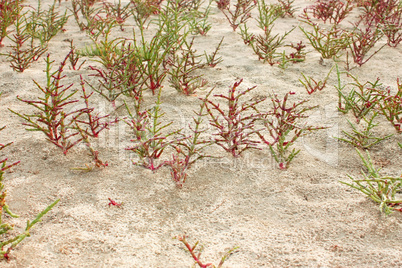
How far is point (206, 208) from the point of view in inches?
67.5

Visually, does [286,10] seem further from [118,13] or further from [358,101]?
[358,101]

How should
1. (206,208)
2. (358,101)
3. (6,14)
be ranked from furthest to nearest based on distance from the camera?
(6,14) < (358,101) < (206,208)

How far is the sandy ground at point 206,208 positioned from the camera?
58.0 inches

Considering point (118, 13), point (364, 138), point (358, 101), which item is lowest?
point (364, 138)

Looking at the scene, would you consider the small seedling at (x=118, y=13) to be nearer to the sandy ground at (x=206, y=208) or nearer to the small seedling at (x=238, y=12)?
the small seedling at (x=238, y=12)

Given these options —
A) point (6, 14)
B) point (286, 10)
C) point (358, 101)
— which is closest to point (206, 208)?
point (358, 101)

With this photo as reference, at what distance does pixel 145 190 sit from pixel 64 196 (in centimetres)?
41

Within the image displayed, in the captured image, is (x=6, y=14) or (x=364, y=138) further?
(x=6, y=14)

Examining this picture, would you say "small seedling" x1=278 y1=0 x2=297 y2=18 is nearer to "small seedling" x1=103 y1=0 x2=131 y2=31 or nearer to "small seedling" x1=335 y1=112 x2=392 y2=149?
"small seedling" x1=103 y1=0 x2=131 y2=31

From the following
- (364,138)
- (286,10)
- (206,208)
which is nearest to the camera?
(206,208)

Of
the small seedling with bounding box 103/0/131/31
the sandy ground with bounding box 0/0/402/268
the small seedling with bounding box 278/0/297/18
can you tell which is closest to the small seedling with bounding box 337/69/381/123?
the sandy ground with bounding box 0/0/402/268

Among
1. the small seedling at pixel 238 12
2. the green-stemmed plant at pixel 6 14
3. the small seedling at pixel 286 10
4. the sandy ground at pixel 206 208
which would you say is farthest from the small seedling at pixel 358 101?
the green-stemmed plant at pixel 6 14

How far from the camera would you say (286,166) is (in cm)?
195

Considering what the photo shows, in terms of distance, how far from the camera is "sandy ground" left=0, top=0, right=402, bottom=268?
1.47 metres
